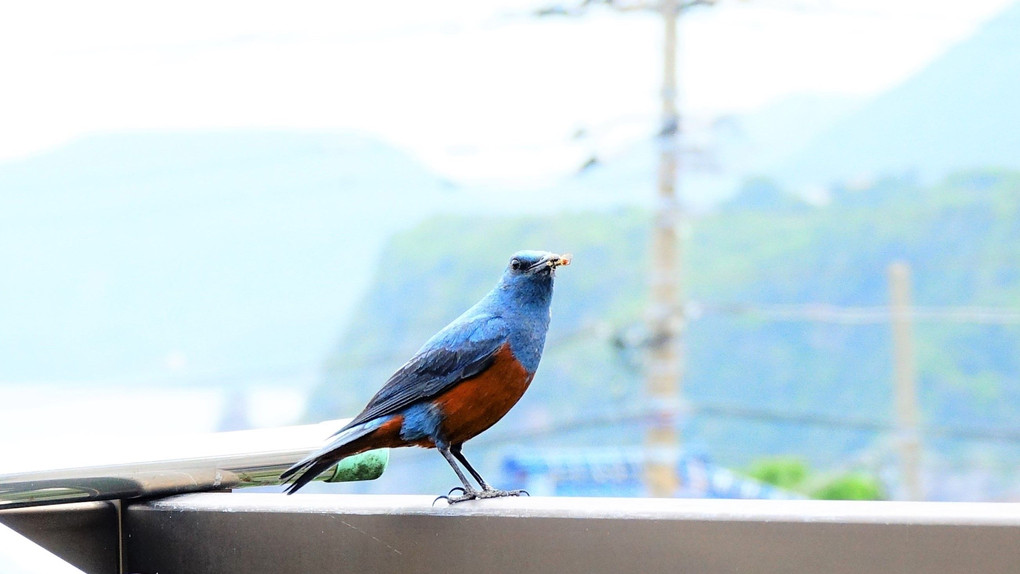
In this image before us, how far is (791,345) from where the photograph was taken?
15.3 metres

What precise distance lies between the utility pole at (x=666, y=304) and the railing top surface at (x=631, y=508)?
7.53m

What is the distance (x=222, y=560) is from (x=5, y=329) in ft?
48.2

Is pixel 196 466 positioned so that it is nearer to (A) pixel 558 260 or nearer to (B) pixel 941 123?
(A) pixel 558 260

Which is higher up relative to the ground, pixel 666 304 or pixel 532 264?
pixel 666 304

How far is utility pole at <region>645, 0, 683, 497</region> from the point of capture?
9.05 meters

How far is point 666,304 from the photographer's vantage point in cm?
930

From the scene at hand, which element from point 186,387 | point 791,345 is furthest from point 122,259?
point 791,345

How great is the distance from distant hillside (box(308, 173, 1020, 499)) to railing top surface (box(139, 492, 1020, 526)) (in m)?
10.3

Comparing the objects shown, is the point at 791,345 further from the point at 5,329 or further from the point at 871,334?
the point at 5,329

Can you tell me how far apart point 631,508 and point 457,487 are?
0.37m

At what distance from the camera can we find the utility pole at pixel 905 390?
1054 centimetres

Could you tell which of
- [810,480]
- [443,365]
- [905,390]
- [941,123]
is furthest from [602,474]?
[443,365]

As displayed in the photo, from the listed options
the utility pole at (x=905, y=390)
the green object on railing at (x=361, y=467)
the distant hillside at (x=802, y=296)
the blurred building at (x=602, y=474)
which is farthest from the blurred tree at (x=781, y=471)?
the green object on railing at (x=361, y=467)

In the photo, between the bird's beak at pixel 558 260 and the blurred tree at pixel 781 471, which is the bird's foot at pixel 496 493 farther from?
the blurred tree at pixel 781 471
